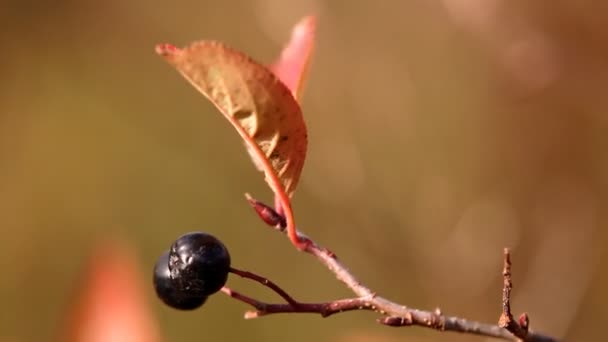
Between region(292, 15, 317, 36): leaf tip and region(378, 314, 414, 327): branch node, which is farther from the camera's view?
region(292, 15, 317, 36): leaf tip

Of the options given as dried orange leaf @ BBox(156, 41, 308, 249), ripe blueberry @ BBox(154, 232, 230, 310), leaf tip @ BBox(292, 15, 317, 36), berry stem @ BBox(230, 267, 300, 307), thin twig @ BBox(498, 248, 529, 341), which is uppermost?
leaf tip @ BBox(292, 15, 317, 36)

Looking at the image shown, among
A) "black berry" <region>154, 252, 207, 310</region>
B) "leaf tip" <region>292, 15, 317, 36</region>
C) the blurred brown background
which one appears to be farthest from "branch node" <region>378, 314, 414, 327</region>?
the blurred brown background

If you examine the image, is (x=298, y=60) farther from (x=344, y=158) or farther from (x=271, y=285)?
(x=344, y=158)

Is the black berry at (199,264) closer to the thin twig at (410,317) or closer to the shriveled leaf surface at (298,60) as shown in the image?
the thin twig at (410,317)

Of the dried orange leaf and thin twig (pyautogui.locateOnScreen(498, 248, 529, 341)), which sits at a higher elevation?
the dried orange leaf

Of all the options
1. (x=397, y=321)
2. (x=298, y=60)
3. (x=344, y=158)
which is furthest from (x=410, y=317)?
(x=344, y=158)

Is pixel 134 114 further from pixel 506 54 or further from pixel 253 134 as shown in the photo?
pixel 253 134

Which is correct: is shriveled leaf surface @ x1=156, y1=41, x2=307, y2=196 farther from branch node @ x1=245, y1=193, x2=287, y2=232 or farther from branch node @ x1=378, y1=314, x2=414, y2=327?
branch node @ x1=378, y1=314, x2=414, y2=327
